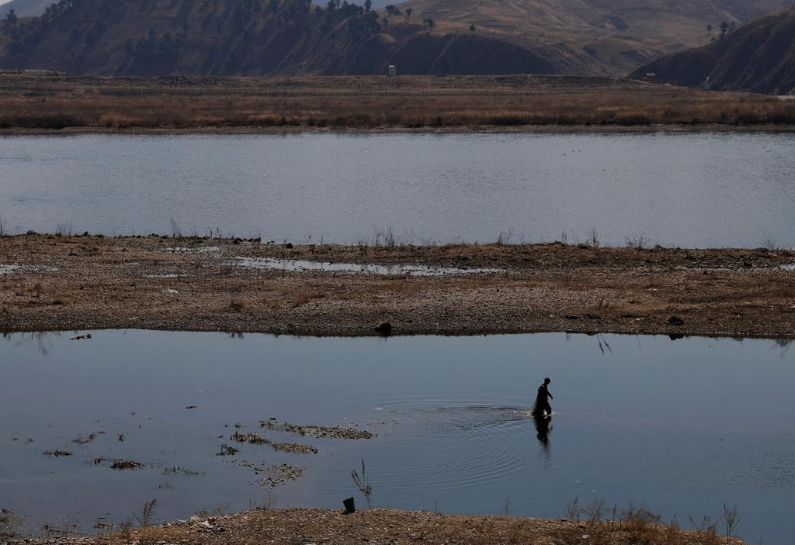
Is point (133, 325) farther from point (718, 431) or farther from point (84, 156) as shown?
point (84, 156)

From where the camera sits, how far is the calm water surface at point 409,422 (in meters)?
16.7

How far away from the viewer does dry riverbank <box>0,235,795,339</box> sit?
27.6 metres

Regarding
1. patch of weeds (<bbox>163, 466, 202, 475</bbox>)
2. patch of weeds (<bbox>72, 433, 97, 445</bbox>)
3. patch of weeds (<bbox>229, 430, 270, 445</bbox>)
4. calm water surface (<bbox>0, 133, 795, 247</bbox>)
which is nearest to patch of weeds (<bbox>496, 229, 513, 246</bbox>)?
calm water surface (<bbox>0, 133, 795, 247</bbox>)

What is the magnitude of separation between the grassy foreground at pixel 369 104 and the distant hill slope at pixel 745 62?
1553 cm

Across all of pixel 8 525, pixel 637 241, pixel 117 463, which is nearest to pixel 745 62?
pixel 637 241

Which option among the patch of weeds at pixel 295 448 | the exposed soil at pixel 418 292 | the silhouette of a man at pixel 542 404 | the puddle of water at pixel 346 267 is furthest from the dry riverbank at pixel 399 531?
the puddle of water at pixel 346 267

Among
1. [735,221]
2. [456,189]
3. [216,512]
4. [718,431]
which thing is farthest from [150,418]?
[456,189]

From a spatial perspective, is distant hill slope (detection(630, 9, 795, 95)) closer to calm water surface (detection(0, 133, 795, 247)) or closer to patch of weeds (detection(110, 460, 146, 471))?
calm water surface (detection(0, 133, 795, 247))

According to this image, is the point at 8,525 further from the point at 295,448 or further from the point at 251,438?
the point at 295,448

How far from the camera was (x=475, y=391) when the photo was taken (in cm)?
2231

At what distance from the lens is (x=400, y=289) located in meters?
30.3

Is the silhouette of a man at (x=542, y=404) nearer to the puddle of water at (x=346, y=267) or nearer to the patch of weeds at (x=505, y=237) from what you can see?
the puddle of water at (x=346, y=267)

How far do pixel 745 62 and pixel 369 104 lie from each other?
66.9m

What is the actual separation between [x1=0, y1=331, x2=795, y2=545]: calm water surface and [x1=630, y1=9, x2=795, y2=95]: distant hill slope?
121 meters
